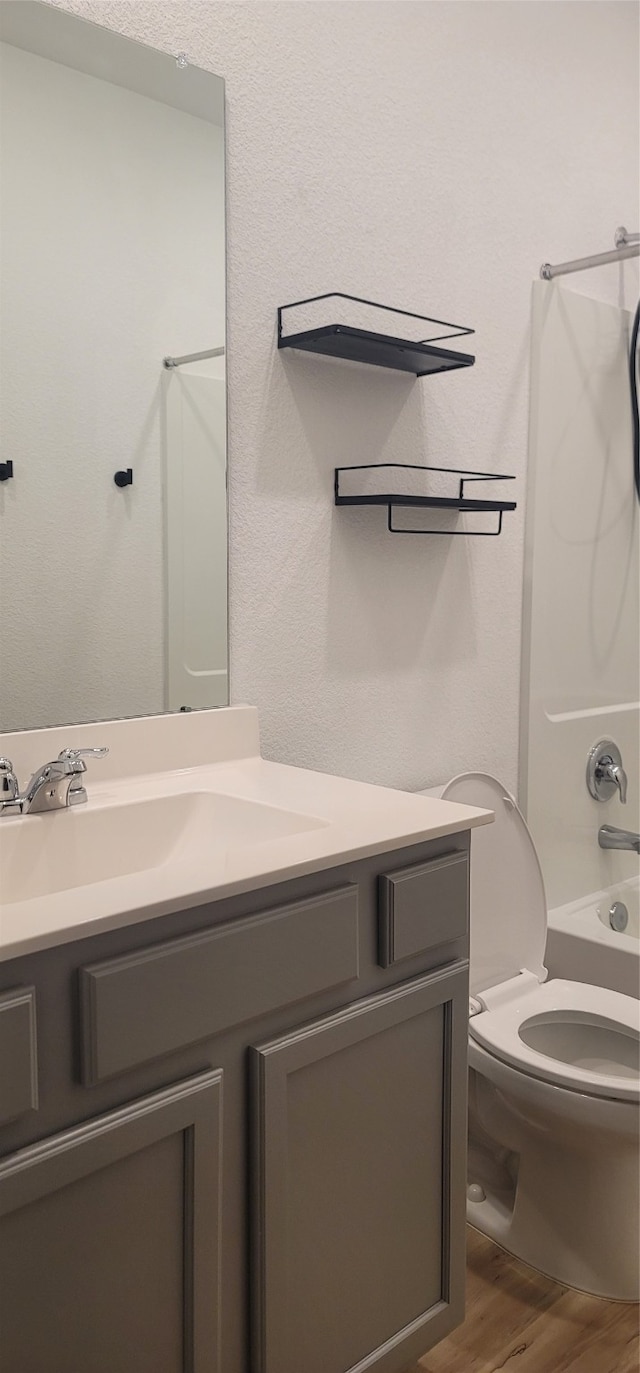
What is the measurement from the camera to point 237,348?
5.78 feet

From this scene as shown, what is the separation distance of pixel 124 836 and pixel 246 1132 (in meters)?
0.45

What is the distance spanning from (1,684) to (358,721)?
77 cm

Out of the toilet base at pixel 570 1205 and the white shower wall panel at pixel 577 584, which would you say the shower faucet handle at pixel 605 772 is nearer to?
the white shower wall panel at pixel 577 584

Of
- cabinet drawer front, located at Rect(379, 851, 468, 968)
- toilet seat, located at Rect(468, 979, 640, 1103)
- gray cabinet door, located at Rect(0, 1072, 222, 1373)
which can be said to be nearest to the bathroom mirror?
cabinet drawer front, located at Rect(379, 851, 468, 968)

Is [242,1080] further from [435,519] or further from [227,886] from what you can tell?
[435,519]

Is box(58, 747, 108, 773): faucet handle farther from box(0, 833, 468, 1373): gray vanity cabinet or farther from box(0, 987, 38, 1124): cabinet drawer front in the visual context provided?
box(0, 987, 38, 1124): cabinet drawer front

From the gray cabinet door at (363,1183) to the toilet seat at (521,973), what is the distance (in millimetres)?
441

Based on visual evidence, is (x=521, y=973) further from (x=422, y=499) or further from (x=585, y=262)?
(x=585, y=262)

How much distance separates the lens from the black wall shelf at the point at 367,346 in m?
1.75

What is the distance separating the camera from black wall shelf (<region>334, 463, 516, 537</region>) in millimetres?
1889

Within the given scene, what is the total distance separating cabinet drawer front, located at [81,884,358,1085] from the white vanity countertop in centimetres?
5

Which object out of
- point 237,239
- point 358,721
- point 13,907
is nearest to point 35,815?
point 13,907

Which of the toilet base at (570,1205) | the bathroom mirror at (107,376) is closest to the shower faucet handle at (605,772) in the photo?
the toilet base at (570,1205)

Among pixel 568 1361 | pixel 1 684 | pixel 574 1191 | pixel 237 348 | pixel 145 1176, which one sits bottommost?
pixel 568 1361
